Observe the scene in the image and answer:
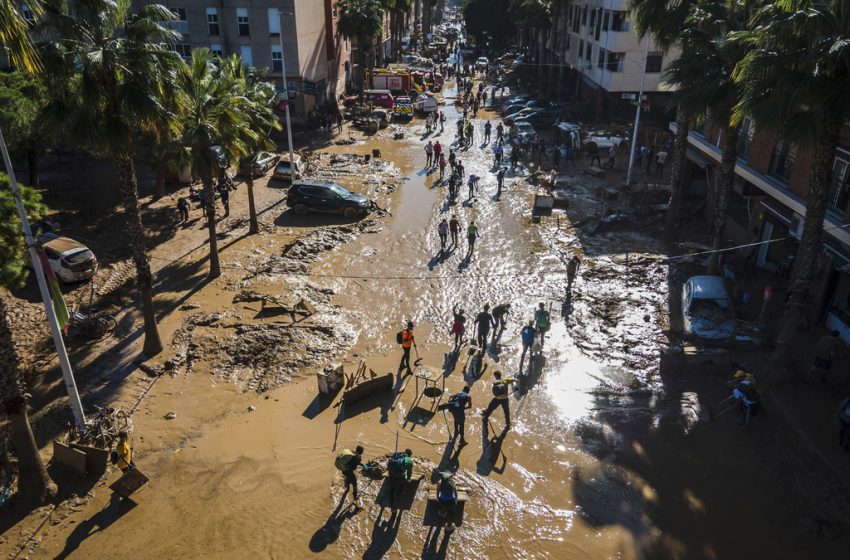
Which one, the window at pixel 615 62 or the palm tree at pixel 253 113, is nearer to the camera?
the palm tree at pixel 253 113

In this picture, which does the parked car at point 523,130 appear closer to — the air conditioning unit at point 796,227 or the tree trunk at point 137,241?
the air conditioning unit at point 796,227

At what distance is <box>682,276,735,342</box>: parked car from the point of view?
16391mm

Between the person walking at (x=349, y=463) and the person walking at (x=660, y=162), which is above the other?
the person walking at (x=660, y=162)

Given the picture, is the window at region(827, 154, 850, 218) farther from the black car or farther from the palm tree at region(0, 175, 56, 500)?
the palm tree at region(0, 175, 56, 500)

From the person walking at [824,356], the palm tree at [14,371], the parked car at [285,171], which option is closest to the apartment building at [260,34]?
the parked car at [285,171]

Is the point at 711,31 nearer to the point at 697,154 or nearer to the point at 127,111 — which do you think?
the point at 697,154

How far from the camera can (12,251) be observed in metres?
11.1

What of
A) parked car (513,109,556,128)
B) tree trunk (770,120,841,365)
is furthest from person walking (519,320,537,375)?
parked car (513,109,556,128)

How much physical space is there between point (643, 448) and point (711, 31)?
1413 centimetres

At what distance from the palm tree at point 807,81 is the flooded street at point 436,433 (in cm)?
616

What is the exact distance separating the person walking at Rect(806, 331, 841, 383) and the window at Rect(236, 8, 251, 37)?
136 ft

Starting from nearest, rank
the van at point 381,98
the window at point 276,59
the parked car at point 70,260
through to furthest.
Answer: the parked car at point 70,260 < the window at point 276,59 < the van at point 381,98

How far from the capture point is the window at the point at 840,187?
53.5 feet

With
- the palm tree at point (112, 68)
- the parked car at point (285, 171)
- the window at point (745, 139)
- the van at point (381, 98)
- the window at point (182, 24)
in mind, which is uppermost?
the window at point (182, 24)
